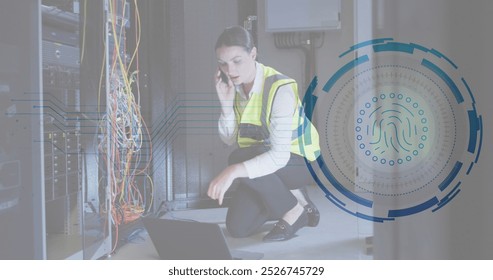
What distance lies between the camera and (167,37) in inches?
74.1

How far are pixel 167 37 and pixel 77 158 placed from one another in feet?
1.77

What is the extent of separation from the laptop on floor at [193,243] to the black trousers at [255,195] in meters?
0.06

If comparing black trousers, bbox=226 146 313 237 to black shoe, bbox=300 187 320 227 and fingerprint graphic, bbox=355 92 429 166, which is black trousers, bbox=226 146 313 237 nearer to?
black shoe, bbox=300 187 320 227

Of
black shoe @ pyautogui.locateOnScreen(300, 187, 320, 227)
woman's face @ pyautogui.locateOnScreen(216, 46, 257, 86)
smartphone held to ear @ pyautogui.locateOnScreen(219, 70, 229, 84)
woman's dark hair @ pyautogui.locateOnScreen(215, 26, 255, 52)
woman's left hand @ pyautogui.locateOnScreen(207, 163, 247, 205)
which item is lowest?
black shoe @ pyautogui.locateOnScreen(300, 187, 320, 227)

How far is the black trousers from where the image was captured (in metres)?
1.43

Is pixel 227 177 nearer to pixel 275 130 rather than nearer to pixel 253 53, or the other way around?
pixel 275 130

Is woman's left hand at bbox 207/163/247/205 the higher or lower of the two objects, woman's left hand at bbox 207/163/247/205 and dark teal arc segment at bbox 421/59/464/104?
the lower

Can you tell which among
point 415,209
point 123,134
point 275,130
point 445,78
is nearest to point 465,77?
point 445,78

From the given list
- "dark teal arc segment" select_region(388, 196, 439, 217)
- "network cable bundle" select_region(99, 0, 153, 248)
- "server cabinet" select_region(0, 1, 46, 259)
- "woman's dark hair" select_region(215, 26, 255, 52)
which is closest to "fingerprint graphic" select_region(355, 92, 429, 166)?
"dark teal arc segment" select_region(388, 196, 439, 217)

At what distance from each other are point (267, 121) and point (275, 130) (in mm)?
31

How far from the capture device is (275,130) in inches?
56.3

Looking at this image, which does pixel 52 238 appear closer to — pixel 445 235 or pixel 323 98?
pixel 323 98

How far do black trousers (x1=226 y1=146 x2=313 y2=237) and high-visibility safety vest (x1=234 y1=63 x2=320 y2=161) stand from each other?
0.10 feet
